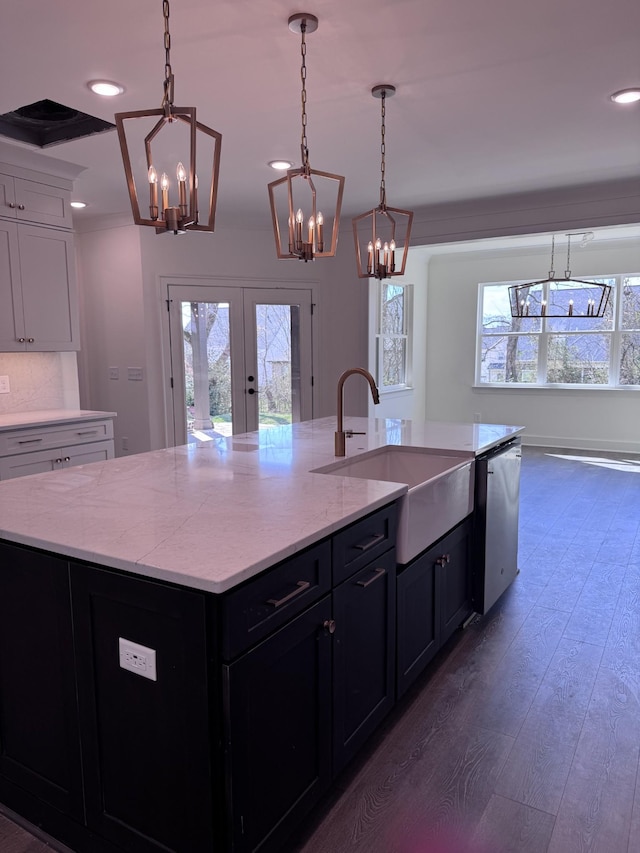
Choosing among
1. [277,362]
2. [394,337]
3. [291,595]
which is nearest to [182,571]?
[291,595]

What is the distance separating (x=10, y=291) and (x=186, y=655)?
3.52m

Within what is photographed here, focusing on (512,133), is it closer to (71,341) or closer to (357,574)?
(357,574)

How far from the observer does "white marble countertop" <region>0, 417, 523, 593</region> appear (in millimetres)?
1351

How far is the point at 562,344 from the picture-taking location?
26.3 feet

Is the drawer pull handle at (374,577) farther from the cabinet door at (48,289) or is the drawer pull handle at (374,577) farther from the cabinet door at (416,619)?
the cabinet door at (48,289)

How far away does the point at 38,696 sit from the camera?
159cm

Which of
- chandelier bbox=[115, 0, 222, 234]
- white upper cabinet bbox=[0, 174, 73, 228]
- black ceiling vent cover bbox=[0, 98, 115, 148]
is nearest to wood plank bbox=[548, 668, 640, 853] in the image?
chandelier bbox=[115, 0, 222, 234]

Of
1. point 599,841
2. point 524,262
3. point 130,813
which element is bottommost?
point 599,841

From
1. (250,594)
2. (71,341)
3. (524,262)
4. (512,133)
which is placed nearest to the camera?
(250,594)

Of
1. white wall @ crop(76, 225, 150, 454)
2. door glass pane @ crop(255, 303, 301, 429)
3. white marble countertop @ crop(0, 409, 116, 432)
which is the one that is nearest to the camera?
white marble countertop @ crop(0, 409, 116, 432)

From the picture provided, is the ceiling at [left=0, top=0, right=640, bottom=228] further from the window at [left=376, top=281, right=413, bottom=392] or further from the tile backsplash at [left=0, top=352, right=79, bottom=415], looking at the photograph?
the window at [left=376, top=281, right=413, bottom=392]

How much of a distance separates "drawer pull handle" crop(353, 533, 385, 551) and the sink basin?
15cm

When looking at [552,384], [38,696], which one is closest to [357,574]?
[38,696]

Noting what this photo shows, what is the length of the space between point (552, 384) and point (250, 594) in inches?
299
